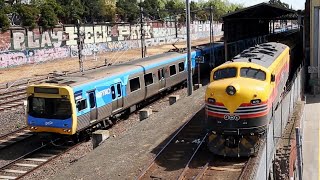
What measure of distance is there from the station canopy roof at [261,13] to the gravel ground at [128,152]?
2167 centimetres

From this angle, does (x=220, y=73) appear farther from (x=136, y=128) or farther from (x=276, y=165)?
(x=136, y=128)

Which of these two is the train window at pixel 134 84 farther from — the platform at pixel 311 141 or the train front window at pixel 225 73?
the platform at pixel 311 141

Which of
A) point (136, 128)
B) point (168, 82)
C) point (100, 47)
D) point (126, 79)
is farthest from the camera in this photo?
point (100, 47)

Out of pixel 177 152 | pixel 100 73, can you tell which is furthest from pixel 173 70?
pixel 177 152

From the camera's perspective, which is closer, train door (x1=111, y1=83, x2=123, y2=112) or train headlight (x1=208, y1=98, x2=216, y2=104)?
train headlight (x1=208, y1=98, x2=216, y2=104)

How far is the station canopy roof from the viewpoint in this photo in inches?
1546

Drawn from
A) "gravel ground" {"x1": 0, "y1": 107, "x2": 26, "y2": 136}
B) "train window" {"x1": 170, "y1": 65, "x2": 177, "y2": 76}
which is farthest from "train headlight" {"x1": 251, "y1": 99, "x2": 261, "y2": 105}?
"train window" {"x1": 170, "y1": 65, "x2": 177, "y2": 76}

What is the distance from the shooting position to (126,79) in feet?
71.3

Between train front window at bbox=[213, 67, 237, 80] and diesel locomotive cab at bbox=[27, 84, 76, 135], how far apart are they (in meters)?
6.14

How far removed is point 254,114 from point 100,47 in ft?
192

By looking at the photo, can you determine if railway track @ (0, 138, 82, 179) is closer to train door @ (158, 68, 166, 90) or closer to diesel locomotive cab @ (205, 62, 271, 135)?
diesel locomotive cab @ (205, 62, 271, 135)

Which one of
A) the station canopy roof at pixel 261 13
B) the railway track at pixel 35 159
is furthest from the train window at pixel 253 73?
the station canopy roof at pixel 261 13

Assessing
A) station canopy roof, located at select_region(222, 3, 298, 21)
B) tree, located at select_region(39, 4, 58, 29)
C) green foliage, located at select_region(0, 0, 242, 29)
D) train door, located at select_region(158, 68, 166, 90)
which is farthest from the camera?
tree, located at select_region(39, 4, 58, 29)

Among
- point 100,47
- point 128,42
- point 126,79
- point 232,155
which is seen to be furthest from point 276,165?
point 128,42
